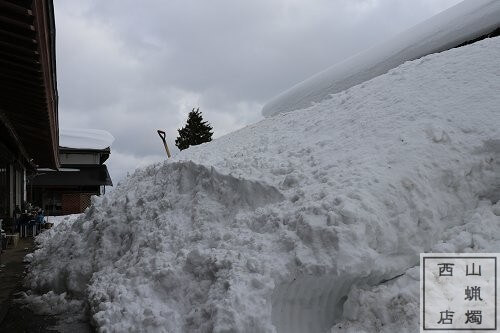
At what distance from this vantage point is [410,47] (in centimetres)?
1135

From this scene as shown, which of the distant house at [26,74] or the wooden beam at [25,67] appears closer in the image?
the distant house at [26,74]

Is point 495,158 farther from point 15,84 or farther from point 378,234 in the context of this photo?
point 15,84

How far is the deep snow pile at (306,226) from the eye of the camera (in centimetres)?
368

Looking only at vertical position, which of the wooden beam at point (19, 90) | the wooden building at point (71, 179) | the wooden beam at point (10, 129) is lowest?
the wooden building at point (71, 179)

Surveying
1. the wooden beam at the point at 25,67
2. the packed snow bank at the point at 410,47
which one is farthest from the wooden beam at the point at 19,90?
the packed snow bank at the point at 410,47

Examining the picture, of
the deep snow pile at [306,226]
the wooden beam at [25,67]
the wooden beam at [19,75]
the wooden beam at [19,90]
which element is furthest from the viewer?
the wooden beam at [19,90]

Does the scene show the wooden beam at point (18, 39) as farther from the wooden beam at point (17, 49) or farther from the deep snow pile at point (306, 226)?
the deep snow pile at point (306, 226)

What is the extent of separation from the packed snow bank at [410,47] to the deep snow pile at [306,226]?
3.56m

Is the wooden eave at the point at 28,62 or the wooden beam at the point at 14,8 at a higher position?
the wooden beam at the point at 14,8

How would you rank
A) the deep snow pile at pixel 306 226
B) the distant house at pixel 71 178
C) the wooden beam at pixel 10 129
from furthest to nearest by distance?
the distant house at pixel 71 178, the wooden beam at pixel 10 129, the deep snow pile at pixel 306 226

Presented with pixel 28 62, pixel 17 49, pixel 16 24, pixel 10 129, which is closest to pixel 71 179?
pixel 10 129

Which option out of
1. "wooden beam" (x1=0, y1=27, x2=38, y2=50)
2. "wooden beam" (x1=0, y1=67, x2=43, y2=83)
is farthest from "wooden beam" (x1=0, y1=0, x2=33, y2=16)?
"wooden beam" (x1=0, y1=67, x2=43, y2=83)

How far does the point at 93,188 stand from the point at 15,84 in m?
21.1

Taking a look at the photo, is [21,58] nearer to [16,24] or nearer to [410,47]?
[16,24]
